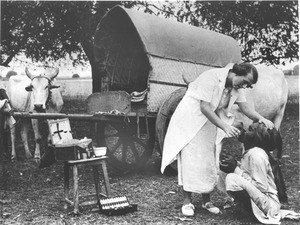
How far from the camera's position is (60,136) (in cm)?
556

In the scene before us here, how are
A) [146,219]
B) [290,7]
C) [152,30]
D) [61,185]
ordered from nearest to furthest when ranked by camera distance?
[146,219]
[61,185]
[152,30]
[290,7]

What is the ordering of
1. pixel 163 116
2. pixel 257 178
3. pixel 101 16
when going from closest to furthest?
pixel 257 178
pixel 163 116
pixel 101 16

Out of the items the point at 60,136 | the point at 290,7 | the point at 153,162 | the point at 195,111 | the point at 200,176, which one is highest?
the point at 290,7

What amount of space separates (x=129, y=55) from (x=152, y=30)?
137 cm

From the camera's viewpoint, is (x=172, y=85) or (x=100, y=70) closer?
(x=172, y=85)

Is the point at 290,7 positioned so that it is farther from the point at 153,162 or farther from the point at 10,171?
the point at 10,171

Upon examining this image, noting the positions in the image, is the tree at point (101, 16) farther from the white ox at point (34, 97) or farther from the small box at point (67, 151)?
the small box at point (67, 151)

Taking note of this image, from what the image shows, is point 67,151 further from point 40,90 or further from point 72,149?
point 40,90

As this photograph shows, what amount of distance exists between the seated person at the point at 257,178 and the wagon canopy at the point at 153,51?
2406mm

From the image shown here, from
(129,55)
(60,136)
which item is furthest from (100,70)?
(60,136)

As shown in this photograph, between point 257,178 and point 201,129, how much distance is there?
2.78 ft

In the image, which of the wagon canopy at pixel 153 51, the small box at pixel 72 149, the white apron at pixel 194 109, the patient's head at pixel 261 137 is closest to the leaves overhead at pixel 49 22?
the wagon canopy at pixel 153 51

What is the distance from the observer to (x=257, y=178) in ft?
14.6

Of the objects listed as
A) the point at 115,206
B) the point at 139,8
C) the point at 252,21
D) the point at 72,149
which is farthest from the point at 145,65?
the point at 252,21
